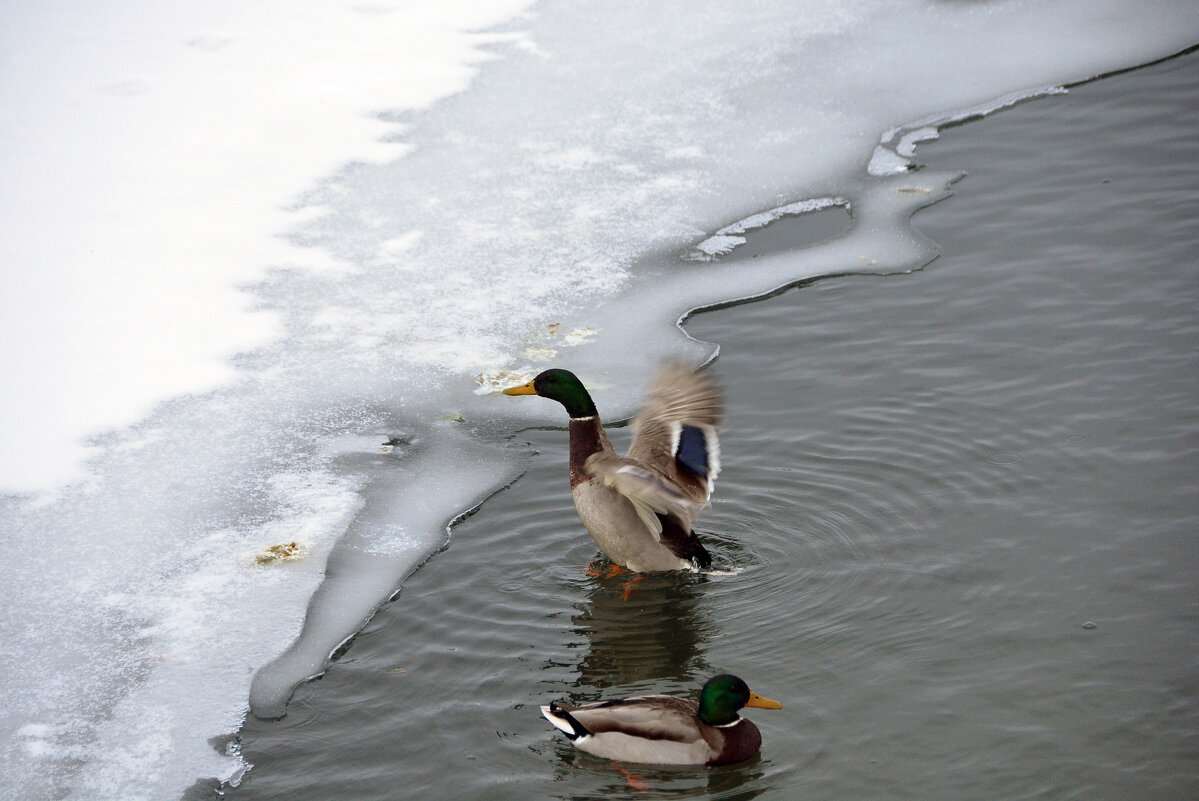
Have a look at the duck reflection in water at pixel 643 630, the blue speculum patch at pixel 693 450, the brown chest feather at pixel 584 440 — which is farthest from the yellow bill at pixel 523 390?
the duck reflection in water at pixel 643 630

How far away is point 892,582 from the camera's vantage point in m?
4.89

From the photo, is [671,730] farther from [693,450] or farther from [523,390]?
[523,390]

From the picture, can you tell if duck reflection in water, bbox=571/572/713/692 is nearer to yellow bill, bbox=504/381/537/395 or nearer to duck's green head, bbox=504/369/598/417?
duck's green head, bbox=504/369/598/417

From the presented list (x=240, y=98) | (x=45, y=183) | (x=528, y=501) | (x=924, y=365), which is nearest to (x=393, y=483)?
(x=528, y=501)

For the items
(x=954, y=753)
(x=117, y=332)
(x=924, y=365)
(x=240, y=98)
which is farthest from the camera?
(x=240, y=98)

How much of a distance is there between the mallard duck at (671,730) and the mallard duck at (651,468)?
929mm

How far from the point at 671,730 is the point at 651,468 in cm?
142

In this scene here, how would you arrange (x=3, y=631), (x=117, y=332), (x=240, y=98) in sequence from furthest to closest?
1. (x=240, y=98)
2. (x=117, y=332)
3. (x=3, y=631)

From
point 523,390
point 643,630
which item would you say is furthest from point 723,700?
point 523,390

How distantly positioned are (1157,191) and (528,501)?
4738mm

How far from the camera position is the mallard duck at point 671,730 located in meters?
4.07

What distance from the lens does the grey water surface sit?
13.3 ft

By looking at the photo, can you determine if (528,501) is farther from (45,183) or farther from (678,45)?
(678,45)

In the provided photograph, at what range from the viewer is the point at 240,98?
955 cm
